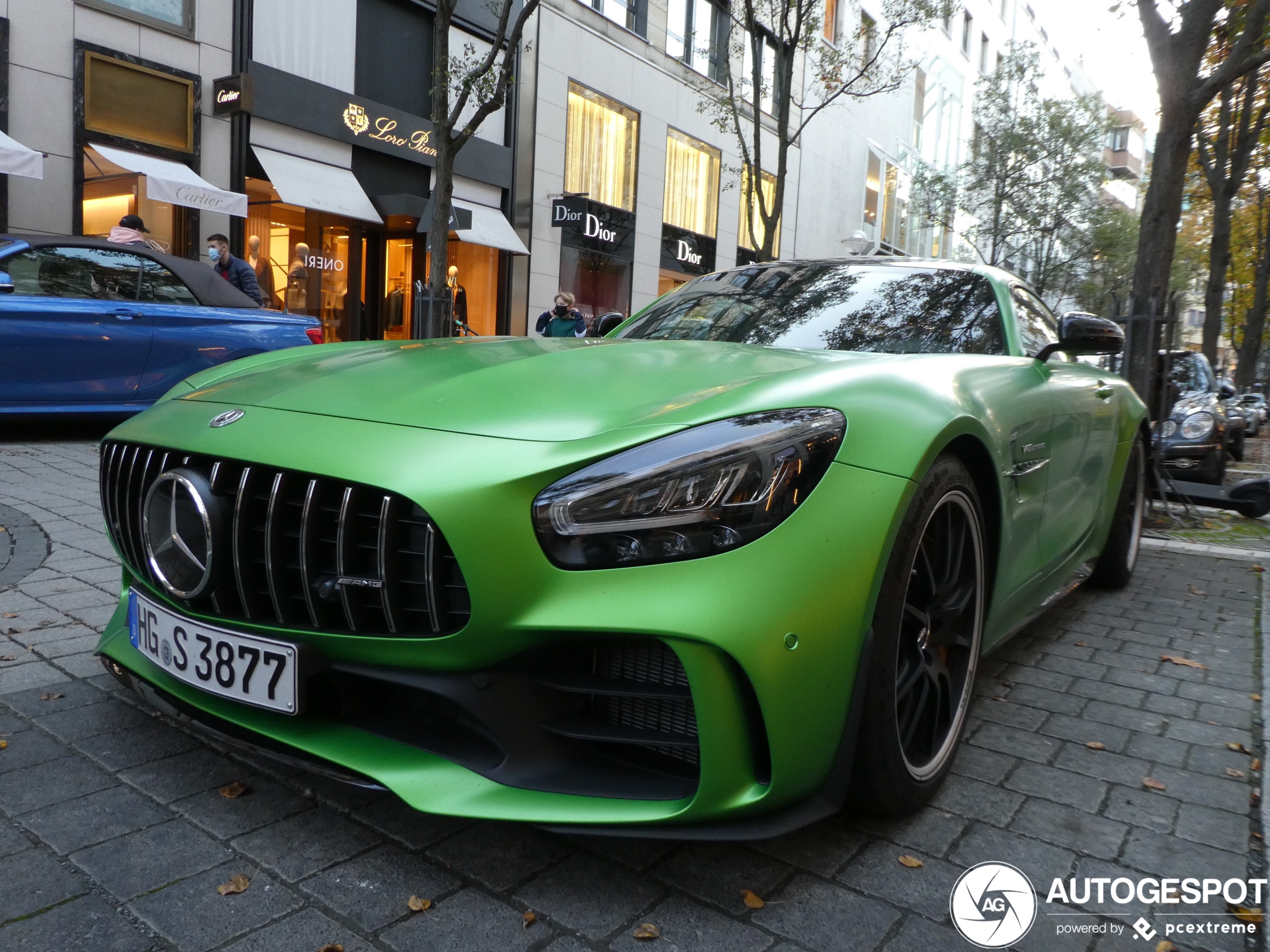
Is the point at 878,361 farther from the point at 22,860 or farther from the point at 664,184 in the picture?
the point at 664,184

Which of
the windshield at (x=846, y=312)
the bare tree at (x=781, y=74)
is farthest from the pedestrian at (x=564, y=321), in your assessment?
the windshield at (x=846, y=312)

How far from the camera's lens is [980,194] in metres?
31.3

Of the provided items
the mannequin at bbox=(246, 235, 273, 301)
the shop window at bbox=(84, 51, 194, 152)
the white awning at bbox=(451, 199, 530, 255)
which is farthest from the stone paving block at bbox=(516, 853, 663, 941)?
the white awning at bbox=(451, 199, 530, 255)

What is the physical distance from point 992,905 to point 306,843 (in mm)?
1292

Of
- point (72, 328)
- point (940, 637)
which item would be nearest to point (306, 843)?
point (940, 637)

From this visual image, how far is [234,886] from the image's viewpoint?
1764 millimetres

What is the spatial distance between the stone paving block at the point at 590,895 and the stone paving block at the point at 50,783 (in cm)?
99

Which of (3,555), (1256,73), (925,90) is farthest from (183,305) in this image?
(925,90)

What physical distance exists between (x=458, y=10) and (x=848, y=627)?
16.7 metres

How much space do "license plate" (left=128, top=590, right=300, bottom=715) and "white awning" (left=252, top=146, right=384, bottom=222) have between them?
12226 mm

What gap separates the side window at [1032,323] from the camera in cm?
333

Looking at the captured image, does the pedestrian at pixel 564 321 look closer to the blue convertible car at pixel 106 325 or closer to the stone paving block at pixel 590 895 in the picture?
the blue convertible car at pixel 106 325

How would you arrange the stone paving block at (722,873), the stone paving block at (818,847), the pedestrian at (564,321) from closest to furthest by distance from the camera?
1. the stone paving block at (722,873)
2. the stone paving block at (818,847)
3. the pedestrian at (564,321)

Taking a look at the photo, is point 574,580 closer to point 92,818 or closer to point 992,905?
point 992,905
